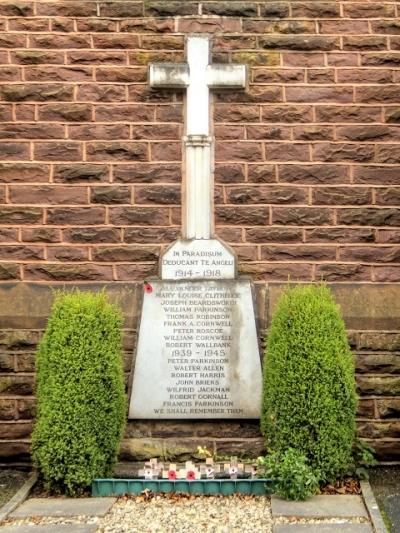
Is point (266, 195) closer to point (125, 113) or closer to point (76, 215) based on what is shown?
point (125, 113)

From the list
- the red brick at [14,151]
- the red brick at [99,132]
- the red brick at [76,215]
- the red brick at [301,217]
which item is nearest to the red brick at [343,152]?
the red brick at [301,217]

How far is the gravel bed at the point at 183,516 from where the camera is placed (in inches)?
159

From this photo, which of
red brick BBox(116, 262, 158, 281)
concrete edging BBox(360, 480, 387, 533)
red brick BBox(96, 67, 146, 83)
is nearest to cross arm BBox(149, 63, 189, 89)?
red brick BBox(96, 67, 146, 83)

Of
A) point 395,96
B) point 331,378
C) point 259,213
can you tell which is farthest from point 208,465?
point 395,96

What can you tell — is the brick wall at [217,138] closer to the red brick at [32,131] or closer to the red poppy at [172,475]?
the red brick at [32,131]

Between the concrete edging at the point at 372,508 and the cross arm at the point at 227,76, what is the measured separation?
3063 mm

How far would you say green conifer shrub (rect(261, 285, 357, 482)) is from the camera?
4.61 meters

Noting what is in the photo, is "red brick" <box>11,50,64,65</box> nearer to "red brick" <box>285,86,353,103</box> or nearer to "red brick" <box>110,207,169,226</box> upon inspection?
"red brick" <box>110,207,169,226</box>

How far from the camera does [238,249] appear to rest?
5.52 m

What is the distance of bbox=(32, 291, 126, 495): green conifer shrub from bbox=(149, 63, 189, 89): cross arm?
181 centimetres

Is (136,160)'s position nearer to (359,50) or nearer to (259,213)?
(259,213)

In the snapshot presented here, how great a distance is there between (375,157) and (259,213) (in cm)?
100

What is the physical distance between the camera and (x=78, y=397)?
462 cm

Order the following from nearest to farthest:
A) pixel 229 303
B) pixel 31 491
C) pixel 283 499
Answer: pixel 283 499, pixel 31 491, pixel 229 303
